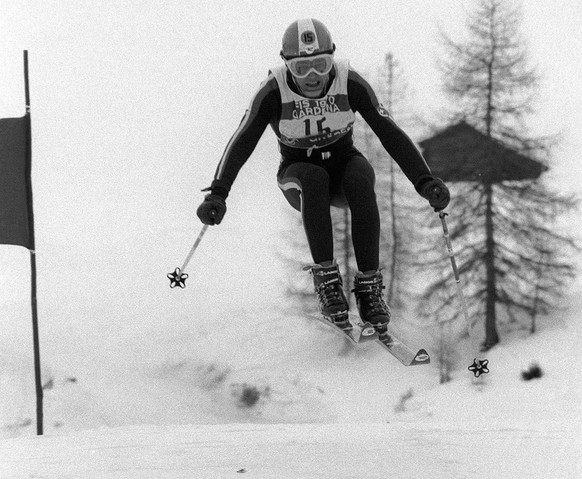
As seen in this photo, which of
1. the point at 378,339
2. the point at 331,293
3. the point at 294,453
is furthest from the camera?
the point at 294,453

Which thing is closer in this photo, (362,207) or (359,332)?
(362,207)

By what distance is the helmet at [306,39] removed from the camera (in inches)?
176

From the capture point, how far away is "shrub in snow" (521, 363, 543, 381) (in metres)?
16.0

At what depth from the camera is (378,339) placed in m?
4.95

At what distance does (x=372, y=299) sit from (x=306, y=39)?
1.72 metres

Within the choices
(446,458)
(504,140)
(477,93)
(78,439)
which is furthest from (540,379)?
(78,439)

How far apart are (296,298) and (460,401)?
16.6ft

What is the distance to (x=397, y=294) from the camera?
57.1ft

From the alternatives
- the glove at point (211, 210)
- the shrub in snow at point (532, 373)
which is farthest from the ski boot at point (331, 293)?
the shrub in snow at point (532, 373)

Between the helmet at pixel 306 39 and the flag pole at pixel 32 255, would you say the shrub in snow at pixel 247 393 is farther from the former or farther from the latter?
the helmet at pixel 306 39

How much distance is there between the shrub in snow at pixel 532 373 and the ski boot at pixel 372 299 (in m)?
12.3

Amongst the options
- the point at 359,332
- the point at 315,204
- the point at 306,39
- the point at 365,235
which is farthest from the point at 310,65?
the point at 359,332

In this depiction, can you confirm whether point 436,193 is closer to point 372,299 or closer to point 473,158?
point 372,299

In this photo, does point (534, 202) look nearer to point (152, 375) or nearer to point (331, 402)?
point (331, 402)
